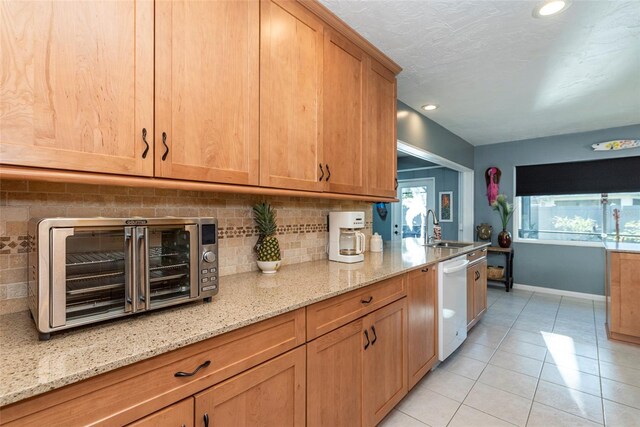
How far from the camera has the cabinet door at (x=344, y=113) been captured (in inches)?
74.1

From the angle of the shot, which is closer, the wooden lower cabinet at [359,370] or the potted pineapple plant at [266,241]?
the wooden lower cabinet at [359,370]

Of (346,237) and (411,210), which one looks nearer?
(346,237)

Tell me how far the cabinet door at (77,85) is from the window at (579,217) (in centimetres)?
567

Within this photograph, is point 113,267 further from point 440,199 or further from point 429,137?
point 440,199

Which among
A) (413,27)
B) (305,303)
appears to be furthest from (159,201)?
(413,27)

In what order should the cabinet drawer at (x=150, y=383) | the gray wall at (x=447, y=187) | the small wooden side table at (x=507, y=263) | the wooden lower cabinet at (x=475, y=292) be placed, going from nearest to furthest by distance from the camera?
1. the cabinet drawer at (x=150, y=383)
2. the wooden lower cabinet at (x=475, y=292)
3. the small wooden side table at (x=507, y=263)
4. the gray wall at (x=447, y=187)

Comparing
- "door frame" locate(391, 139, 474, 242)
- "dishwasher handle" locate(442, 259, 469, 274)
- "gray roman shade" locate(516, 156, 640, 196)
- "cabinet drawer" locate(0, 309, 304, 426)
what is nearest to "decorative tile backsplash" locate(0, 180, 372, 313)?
"cabinet drawer" locate(0, 309, 304, 426)

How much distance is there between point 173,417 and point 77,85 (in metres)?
1.07

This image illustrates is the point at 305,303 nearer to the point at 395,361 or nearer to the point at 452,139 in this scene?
the point at 395,361

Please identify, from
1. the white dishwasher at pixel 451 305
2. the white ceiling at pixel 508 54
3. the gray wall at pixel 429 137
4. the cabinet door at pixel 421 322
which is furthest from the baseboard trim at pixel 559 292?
the cabinet door at pixel 421 322

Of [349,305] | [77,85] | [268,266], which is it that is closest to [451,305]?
[349,305]

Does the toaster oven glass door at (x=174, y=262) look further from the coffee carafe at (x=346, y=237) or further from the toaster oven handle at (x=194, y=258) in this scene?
the coffee carafe at (x=346, y=237)

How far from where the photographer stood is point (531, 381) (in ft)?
7.48

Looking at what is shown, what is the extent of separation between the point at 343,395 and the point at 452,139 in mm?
4072
